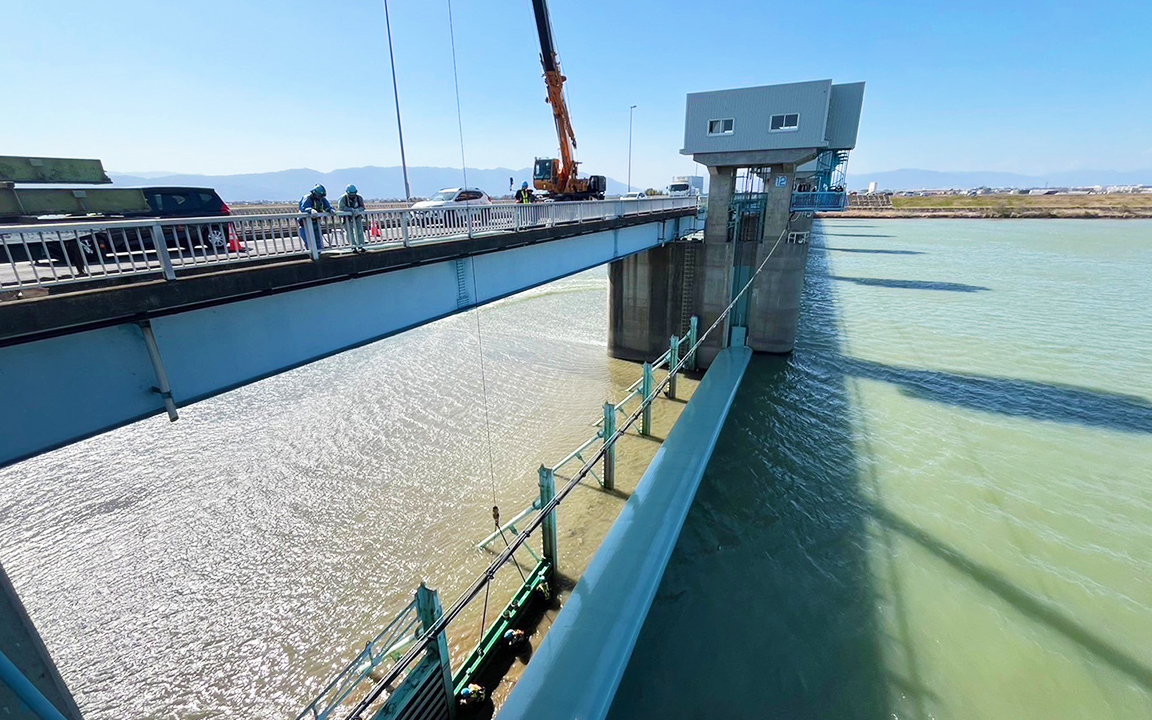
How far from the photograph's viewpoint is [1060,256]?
145 ft

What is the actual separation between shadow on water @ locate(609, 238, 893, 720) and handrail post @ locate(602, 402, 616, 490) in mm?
2294

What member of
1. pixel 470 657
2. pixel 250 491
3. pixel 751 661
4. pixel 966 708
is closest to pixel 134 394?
pixel 470 657

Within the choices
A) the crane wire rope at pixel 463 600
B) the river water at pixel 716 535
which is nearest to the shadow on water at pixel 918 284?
the river water at pixel 716 535

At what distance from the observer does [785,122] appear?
60.6 ft

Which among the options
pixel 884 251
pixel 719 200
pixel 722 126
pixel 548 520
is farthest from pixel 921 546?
pixel 884 251

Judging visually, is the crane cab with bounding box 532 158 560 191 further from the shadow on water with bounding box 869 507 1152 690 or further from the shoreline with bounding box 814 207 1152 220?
the shoreline with bounding box 814 207 1152 220

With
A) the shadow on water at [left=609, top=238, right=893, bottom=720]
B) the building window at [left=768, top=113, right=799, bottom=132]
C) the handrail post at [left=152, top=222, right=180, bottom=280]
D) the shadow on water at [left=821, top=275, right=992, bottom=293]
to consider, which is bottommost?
the shadow on water at [left=609, top=238, right=893, bottom=720]

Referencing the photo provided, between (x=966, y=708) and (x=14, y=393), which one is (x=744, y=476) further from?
(x=14, y=393)

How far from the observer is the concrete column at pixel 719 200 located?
20.4 m

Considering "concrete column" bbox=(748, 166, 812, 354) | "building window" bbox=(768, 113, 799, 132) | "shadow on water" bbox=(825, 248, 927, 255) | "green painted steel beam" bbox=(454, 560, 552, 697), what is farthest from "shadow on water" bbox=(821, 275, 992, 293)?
"green painted steel beam" bbox=(454, 560, 552, 697)

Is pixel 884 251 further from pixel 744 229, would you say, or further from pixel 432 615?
pixel 432 615

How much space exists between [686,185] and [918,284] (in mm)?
25690

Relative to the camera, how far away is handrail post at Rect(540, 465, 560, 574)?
8.47 metres

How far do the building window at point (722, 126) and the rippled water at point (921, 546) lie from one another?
10389 mm
